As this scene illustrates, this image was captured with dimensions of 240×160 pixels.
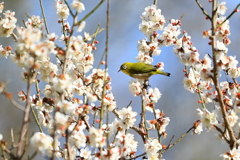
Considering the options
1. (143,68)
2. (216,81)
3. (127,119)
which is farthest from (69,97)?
(143,68)

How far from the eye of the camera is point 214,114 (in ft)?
5.53

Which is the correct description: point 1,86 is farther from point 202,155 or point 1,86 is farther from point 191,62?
point 202,155

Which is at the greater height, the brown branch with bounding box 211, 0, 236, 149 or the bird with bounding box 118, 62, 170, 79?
the bird with bounding box 118, 62, 170, 79

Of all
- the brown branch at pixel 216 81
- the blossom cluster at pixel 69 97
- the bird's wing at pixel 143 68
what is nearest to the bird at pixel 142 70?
the bird's wing at pixel 143 68

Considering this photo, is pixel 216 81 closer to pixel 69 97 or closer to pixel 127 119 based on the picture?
pixel 127 119

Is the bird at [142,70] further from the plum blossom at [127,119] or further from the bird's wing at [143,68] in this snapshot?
the plum blossom at [127,119]

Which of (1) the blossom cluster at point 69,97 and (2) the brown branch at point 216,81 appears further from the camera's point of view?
(2) the brown branch at point 216,81

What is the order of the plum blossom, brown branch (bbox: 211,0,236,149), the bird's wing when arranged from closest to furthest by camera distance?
brown branch (bbox: 211,0,236,149) < the plum blossom < the bird's wing

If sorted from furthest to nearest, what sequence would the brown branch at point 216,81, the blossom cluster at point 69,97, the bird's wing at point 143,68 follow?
1. the bird's wing at point 143,68
2. the brown branch at point 216,81
3. the blossom cluster at point 69,97

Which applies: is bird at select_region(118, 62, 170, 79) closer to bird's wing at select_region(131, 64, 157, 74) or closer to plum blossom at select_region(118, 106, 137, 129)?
bird's wing at select_region(131, 64, 157, 74)

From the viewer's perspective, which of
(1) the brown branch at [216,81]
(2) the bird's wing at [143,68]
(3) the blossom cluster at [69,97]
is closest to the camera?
(3) the blossom cluster at [69,97]

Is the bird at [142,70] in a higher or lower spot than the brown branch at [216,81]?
higher

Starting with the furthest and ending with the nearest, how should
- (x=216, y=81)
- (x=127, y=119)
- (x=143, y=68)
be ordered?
1. (x=143, y=68)
2. (x=127, y=119)
3. (x=216, y=81)

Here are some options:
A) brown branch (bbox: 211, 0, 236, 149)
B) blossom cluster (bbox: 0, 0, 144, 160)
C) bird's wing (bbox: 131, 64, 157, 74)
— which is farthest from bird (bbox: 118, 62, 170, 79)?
brown branch (bbox: 211, 0, 236, 149)
